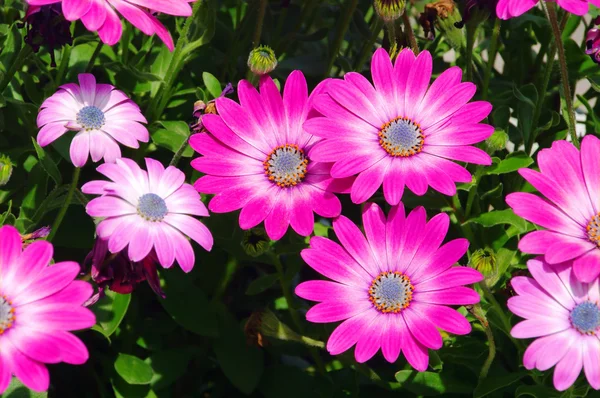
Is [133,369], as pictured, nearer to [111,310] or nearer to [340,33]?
[111,310]

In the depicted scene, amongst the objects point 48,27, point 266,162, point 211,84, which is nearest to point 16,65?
point 48,27

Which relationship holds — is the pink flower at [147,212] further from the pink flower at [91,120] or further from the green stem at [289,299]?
the green stem at [289,299]

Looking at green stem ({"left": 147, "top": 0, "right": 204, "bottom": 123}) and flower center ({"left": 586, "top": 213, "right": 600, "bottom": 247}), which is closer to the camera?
flower center ({"left": 586, "top": 213, "right": 600, "bottom": 247})

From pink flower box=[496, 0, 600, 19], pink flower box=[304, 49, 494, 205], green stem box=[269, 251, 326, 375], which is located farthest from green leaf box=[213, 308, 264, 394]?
pink flower box=[496, 0, 600, 19]

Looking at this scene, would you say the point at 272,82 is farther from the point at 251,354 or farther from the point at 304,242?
the point at 251,354

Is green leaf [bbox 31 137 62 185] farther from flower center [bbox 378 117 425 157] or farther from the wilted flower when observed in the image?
flower center [bbox 378 117 425 157]

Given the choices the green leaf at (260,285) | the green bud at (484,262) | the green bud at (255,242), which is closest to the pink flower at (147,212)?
the green bud at (255,242)
